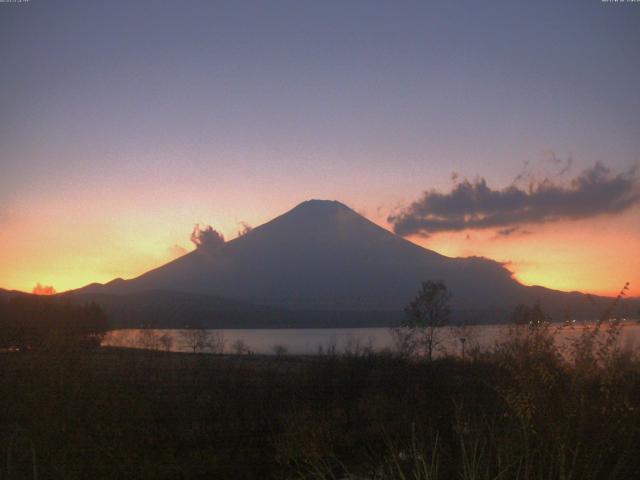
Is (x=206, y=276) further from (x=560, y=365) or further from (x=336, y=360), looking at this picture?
(x=560, y=365)

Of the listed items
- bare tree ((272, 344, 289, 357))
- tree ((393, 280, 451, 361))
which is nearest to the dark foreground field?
tree ((393, 280, 451, 361))

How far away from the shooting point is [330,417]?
1488 centimetres

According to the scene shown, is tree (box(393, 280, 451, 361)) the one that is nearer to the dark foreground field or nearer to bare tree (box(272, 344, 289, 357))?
bare tree (box(272, 344, 289, 357))

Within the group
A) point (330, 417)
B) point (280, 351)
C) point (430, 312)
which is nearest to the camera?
point (330, 417)

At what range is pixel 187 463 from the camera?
38.4 ft

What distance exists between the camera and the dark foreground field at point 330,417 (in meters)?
5.41

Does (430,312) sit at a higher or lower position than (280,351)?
higher

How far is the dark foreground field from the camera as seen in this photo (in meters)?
5.41

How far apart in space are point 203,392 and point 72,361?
8.65 metres

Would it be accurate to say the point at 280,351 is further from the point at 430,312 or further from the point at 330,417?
the point at 330,417

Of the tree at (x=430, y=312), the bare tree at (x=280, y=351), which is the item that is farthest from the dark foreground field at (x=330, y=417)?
the bare tree at (x=280, y=351)

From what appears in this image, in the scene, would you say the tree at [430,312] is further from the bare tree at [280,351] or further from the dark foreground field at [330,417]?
the dark foreground field at [330,417]

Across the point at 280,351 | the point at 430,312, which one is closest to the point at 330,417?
the point at 280,351

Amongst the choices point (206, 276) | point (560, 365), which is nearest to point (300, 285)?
point (206, 276)
